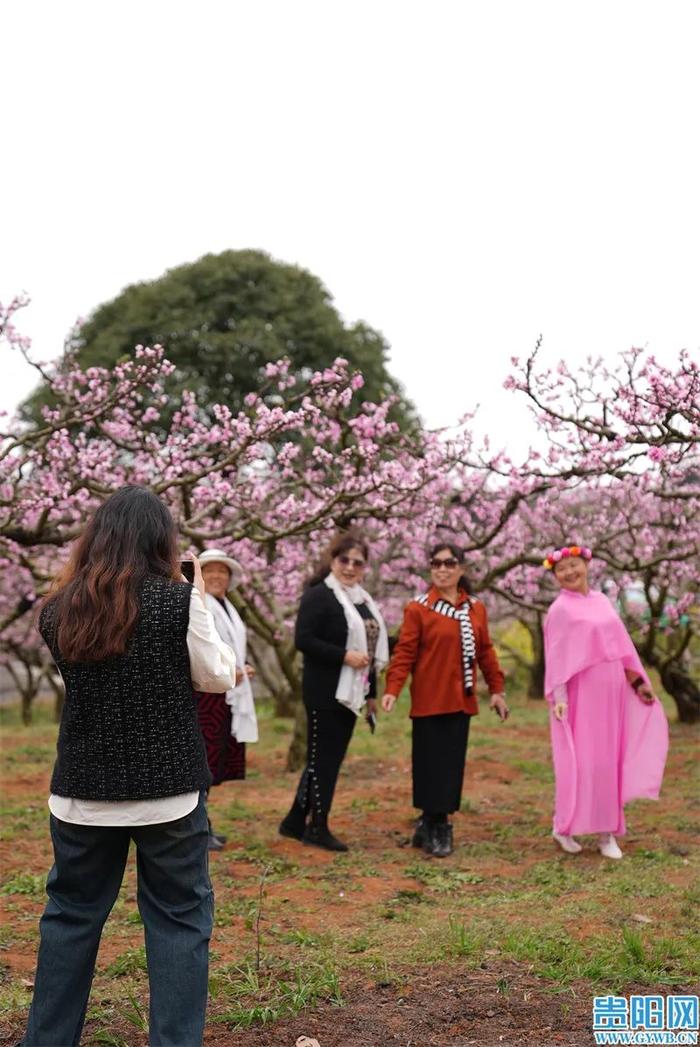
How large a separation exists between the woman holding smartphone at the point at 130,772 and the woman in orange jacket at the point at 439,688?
10.3 feet

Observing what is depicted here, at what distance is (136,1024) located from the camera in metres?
3.52

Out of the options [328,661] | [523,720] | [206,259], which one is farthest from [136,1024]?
[206,259]

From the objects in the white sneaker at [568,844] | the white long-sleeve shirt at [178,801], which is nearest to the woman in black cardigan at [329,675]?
the white sneaker at [568,844]

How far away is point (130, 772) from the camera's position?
9.68 feet

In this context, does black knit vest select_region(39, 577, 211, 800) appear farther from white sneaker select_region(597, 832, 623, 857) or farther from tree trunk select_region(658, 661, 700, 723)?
tree trunk select_region(658, 661, 700, 723)

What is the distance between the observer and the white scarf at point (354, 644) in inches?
243

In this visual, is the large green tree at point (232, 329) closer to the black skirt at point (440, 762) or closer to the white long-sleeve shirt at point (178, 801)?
the black skirt at point (440, 762)

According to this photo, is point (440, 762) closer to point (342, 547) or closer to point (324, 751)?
point (324, 751)

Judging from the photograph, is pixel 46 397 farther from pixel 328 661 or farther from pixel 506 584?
pixel 328 661

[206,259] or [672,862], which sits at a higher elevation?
[206,259]

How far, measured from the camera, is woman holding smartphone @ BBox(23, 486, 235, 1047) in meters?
2.96

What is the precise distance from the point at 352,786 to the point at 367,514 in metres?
2.33

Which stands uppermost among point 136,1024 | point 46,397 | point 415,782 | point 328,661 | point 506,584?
point 46,397

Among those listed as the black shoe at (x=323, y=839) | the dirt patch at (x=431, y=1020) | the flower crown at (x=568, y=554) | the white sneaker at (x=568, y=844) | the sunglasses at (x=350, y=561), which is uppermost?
the flower crown at (x=568, y=554)
